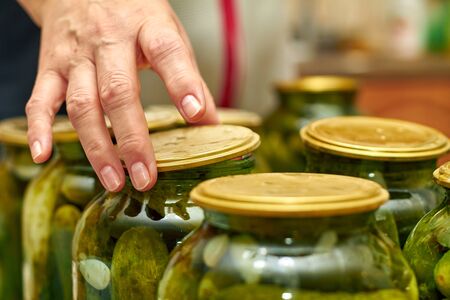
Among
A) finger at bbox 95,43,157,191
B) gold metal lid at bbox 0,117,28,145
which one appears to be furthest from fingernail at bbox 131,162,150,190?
gold metal lid at bbox 0,117,28,145

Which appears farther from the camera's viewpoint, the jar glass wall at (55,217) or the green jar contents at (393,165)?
the jar glass wall at (55,217)

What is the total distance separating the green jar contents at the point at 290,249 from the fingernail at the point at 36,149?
24 centimetres

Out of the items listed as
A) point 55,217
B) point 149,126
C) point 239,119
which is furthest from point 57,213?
point 239,119

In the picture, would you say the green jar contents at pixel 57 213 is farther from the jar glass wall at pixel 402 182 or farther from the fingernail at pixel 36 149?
the jar glass wall at pixel 402 182

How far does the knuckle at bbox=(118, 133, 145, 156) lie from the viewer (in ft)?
2.10

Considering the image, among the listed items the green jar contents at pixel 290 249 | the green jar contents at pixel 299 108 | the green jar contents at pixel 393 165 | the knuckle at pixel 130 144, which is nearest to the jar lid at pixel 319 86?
the green jar contents at pixel 299 108

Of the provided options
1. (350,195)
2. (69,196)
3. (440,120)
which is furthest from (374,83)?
(350,195)

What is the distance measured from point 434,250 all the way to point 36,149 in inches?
13.3

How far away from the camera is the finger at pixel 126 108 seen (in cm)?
61

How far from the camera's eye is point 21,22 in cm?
147

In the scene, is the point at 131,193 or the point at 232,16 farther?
the point at 232,16

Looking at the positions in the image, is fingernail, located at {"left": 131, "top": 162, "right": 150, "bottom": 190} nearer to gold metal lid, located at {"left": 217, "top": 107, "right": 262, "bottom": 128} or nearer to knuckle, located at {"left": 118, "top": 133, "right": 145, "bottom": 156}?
knuckle, located at {"left": 118, "top": 133, "right": 145, "bottom": 156}

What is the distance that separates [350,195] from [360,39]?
3213 mm

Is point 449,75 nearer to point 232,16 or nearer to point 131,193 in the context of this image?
point 232,16
